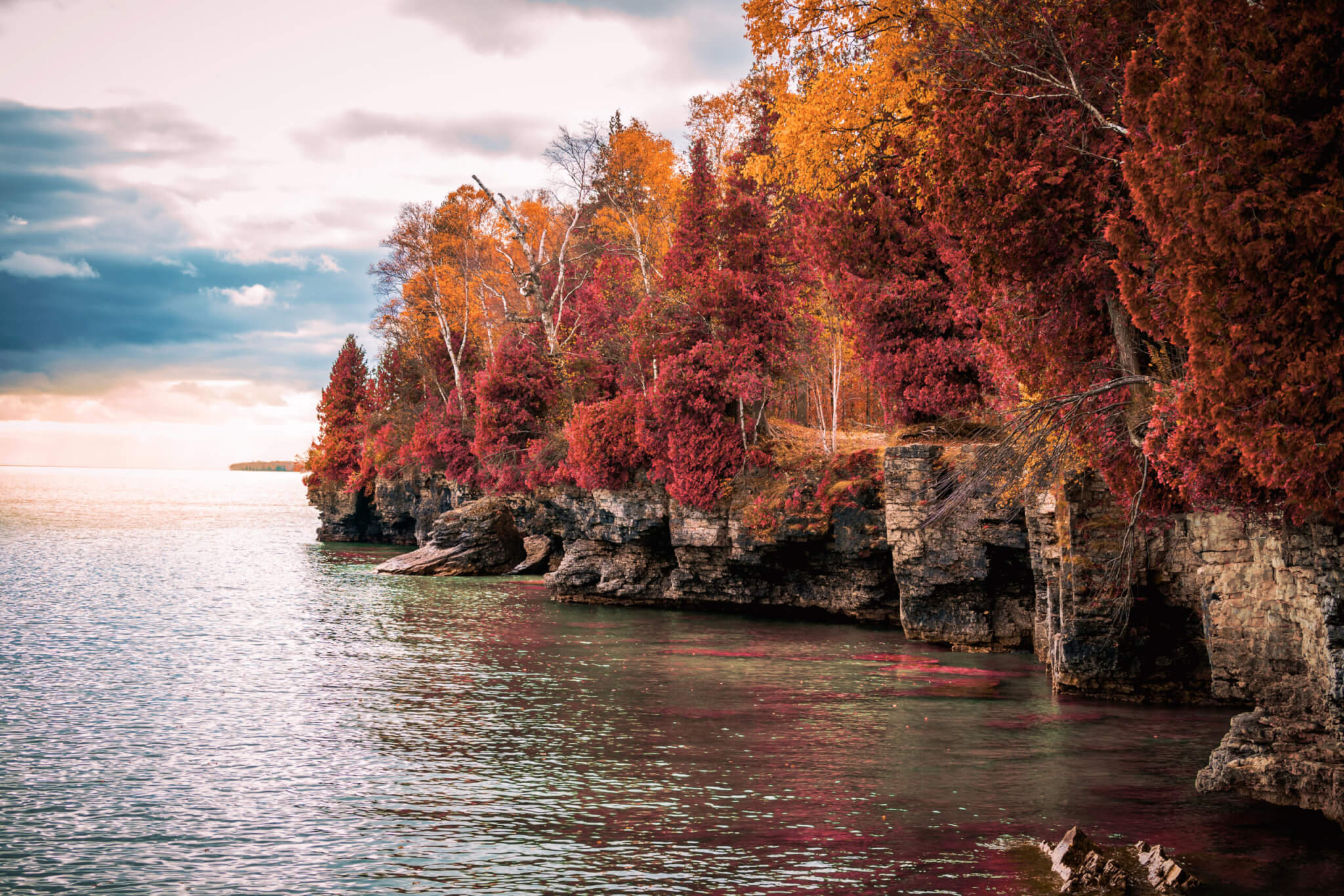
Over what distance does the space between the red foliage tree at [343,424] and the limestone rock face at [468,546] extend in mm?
26674

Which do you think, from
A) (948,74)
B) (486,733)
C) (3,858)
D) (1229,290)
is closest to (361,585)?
(486,733)

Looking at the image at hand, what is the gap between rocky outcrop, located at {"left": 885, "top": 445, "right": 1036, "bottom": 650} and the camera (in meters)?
25.7

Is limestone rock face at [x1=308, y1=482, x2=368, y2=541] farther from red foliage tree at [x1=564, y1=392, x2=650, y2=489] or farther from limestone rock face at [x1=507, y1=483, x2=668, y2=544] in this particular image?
red foliage tree at [x1=564, y1=392, x2=650, y2=489]

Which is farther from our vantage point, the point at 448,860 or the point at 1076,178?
the point at 1076,178

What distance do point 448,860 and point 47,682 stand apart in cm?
1606

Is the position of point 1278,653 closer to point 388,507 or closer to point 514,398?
point 514,398

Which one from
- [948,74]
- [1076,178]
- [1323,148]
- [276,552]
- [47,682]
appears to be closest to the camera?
[1323,148]

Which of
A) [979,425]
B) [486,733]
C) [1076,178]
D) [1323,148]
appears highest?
[1076,178]

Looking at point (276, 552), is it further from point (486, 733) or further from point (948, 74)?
point (948, 74)

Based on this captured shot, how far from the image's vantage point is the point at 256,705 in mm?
20297

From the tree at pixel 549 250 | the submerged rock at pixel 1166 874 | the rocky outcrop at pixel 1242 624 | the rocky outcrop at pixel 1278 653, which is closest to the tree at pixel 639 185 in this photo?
the tree at pixel 549 250

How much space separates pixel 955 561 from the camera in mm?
26250

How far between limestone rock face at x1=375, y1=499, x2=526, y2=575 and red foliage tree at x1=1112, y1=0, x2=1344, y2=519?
4190cm

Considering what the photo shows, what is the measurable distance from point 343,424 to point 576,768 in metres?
70.3
